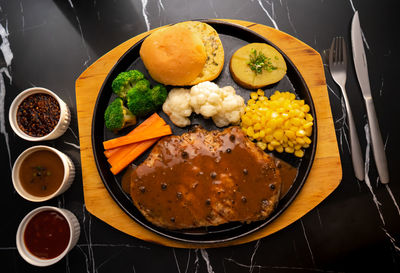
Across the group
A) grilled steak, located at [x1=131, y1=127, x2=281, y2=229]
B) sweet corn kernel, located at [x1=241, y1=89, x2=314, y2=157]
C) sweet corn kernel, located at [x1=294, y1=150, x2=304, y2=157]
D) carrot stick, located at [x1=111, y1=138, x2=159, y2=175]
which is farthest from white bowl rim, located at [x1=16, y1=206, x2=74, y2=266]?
sweet corn kernel, located at [x1=294, y1=150, x2=304, y2=157]

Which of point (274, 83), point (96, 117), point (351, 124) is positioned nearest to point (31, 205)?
point (96, 117)

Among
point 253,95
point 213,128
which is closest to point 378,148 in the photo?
point 253,95

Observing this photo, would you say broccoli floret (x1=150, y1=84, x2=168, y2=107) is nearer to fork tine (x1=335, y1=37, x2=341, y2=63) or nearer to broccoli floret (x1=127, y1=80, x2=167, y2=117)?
broccoli floret (x1=127, y1=80, x2=167, y2=117)

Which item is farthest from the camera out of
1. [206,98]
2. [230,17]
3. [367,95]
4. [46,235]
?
[230,17]

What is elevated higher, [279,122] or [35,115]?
[35,115]

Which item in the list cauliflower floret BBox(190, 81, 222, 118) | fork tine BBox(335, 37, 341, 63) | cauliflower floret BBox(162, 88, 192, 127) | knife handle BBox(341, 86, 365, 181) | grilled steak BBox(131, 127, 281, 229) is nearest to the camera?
grilled steak BBox(131, 127, 281, 229)

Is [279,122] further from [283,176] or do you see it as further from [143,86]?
[143,86]
